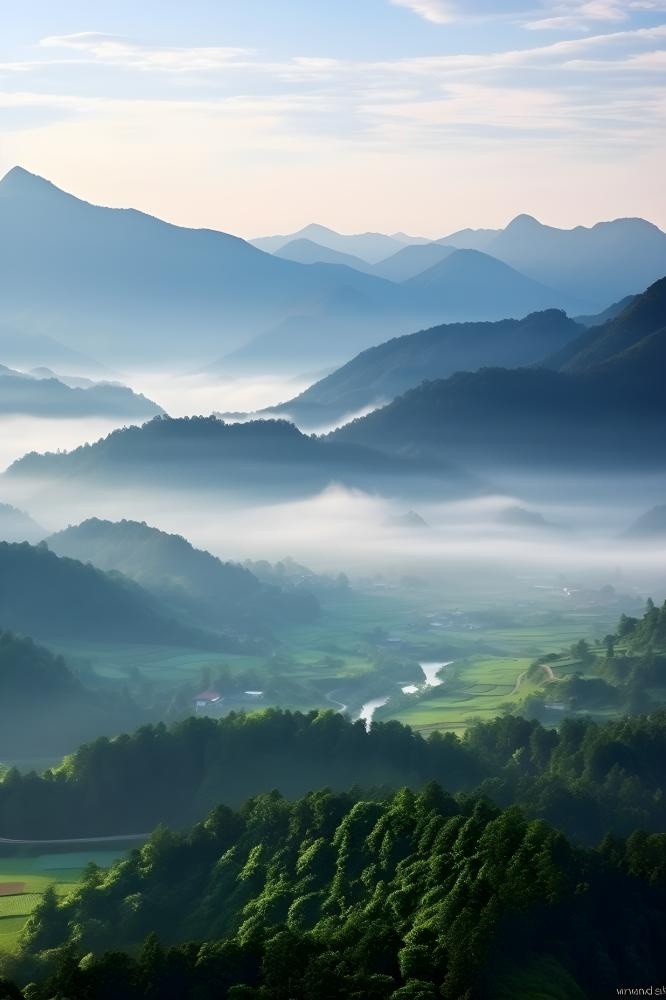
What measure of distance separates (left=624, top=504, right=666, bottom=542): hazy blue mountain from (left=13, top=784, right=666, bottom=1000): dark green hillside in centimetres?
11704

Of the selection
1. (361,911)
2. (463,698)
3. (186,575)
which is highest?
(186,575)

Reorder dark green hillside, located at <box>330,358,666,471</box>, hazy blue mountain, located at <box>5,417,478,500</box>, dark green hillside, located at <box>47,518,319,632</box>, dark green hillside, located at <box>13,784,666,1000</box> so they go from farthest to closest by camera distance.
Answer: dark green hillside, located at <box>330,358,666,471</box>
hazy blue mountain, located at <box>5,417,478,500</box>
dark green hillside, located at <box>47,518,319,632</box>
dark green hillside, located at <box>13,784,666,1000</box>

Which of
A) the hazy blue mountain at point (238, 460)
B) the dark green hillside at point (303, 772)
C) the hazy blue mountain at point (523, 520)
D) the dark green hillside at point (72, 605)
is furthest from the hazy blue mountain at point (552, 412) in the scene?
the dark green hillside at point (303, 772)

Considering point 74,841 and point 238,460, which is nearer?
point 74,841

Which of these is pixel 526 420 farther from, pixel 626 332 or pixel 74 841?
pixel 74 841

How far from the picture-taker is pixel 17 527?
457 feet

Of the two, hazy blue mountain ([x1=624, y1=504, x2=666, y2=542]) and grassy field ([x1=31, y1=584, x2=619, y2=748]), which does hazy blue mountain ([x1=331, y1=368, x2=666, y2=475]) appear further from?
grassy field ([x1=31, y1=584, x2=619, y2=748])

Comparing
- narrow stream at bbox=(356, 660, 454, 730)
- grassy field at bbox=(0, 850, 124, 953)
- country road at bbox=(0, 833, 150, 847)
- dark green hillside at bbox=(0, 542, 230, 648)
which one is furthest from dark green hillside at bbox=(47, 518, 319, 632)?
grassy field at bbox=(0, 850, 124, 953)

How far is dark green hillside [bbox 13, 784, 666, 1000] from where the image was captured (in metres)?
32.0

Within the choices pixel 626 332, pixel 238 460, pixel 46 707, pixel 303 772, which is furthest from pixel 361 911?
pixel 626 332

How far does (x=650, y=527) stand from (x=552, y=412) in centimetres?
2438

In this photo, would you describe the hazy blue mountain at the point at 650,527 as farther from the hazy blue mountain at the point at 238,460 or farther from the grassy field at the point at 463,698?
the grassy field at the point at 463,698

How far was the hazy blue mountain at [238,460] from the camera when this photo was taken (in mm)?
169875

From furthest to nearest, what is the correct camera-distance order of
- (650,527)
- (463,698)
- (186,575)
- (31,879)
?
(650,527)
(186,575)
(463,698)
(31,879)
